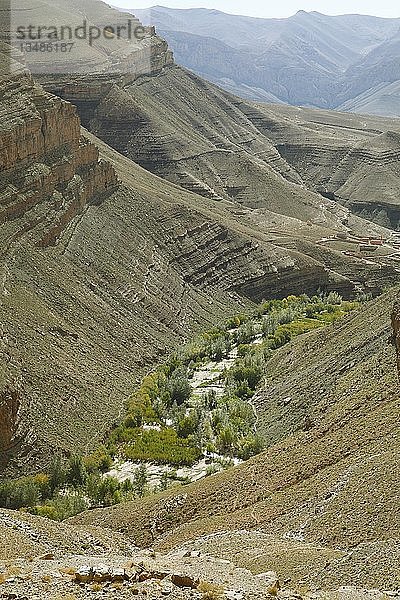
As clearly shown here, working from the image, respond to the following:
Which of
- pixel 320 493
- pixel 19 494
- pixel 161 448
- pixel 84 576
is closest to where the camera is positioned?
pixel 84 576

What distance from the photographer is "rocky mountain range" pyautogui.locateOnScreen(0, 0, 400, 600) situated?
54.1 feet

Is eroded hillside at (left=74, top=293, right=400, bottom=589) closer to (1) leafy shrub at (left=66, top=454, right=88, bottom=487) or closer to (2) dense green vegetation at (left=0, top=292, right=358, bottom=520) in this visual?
(2) dense green vegetation at (left=0, top=292, right=358, bottom=520)

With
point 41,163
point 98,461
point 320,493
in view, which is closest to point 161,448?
point 98,461

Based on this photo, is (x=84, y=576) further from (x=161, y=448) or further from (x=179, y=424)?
(x=179, y=424)

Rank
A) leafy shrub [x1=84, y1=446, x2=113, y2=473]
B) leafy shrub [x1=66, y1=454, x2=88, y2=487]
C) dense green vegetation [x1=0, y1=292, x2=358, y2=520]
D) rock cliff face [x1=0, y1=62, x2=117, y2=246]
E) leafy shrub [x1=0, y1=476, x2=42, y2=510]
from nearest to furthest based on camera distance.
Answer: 1. leafy shrub [x1=0, y1=476, x2=42, y2=510]
2. dense green vegetation [x1=0, y1=292, x2=358, y2=520]
3. leafy shrub [x1=66, y1=454, x2=88, y2=487]
4. leafy shrub [x1=84, y1=446, x2=113, y2=473]
5. rock cliff face [x1=0, y1=62, x2=117, y2=246]

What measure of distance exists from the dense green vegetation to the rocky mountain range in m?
1.03

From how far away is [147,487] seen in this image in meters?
31.7

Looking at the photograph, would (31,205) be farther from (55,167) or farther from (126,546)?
(126,546)

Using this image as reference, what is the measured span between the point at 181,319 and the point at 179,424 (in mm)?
17613

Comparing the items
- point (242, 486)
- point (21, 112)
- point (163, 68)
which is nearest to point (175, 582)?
point (242, 486)

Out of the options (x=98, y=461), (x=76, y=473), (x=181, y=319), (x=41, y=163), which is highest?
(x=41, y=163)

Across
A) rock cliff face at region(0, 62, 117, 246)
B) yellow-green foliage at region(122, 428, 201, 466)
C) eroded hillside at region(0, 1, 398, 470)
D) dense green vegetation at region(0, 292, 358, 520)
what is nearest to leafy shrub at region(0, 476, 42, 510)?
dense green vegetation at region(0, 292, 358, 520)

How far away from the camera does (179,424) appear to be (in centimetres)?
3862

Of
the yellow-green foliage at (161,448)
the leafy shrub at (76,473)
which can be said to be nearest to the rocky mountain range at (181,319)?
the leafy shrub at (76,473)
